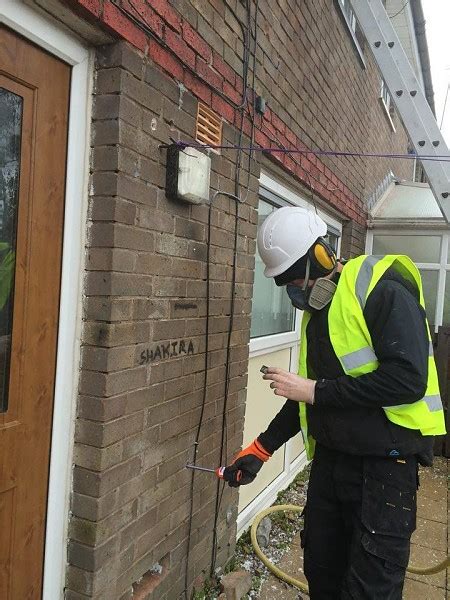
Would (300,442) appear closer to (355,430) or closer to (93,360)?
(355,430)

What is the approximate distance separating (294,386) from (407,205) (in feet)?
20.3

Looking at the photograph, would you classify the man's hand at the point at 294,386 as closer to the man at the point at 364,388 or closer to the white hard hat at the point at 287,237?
the man at the point at 364,388

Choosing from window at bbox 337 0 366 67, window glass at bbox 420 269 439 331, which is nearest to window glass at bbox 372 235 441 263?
window glass at bbox 420 269 439 331

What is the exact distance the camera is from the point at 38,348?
6.07ft

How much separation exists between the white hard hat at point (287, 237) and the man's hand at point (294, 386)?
448mm

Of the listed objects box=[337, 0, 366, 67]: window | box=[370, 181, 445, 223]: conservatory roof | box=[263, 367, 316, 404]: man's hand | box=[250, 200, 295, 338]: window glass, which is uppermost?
box=[337, 0, 366, 67]: window

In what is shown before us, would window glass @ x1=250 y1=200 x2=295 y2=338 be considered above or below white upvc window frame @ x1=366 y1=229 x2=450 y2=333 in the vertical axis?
below

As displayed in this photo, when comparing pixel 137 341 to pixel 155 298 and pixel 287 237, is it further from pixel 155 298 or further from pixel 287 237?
pixel 287 237

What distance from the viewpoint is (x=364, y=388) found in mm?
1929

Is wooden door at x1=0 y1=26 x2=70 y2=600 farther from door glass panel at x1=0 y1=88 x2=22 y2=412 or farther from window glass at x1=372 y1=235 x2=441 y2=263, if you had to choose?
window glass at x1=372 y1=235 x2=441 y2=263

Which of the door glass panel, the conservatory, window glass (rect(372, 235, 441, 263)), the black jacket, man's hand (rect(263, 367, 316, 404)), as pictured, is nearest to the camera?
the door glass panel

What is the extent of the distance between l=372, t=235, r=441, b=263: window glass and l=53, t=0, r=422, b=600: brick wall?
4.27 m

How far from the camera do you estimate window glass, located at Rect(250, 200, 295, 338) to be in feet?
12.4

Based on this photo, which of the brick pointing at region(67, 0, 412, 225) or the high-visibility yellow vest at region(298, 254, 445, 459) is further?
the brick pointing at region(67, 0, 412, 225)
